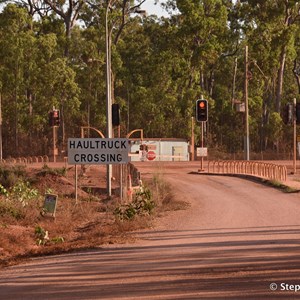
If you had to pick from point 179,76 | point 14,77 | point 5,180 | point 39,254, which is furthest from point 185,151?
point 39,254

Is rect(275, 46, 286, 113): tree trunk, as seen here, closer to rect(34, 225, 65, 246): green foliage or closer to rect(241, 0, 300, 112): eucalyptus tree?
rect(241, 0, 300, 112): eucalyptus tree

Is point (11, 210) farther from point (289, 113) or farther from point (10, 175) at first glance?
point (289, 113)

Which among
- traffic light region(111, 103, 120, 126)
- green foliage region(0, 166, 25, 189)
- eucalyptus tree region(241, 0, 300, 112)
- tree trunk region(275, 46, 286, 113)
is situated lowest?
green foliage region(0, 166, 25, 189)

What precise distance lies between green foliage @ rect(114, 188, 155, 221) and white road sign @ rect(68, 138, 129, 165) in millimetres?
1376

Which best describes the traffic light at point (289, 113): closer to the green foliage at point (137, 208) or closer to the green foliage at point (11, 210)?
the green foliage at point (137, 208)

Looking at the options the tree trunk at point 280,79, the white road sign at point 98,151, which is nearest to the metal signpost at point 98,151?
the white road sign at point 98,151

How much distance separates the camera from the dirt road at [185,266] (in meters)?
10.1

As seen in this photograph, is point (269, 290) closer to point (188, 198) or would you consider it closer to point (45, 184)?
point (188, 198)

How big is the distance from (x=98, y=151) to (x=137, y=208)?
284cm

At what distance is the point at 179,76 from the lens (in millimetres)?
70562

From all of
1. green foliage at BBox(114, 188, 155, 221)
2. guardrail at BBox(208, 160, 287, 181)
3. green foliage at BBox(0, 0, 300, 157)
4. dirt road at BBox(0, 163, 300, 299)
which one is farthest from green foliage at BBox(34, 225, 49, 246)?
green foliage at BBox(0, 0, 300, 157)

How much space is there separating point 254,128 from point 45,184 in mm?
45215

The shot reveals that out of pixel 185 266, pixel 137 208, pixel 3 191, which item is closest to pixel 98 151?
pixel 137 208

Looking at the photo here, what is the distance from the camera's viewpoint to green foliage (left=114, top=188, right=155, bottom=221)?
19625mm
